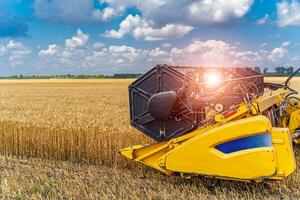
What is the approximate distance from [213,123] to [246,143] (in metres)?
0.61

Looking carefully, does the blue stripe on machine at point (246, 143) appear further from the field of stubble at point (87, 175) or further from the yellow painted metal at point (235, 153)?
the field of stubble at point (87, 175)

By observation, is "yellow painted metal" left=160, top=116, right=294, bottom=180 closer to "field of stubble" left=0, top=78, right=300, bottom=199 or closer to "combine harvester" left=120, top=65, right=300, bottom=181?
"combine harvester" left=120, top=65, right=300, bottom=181

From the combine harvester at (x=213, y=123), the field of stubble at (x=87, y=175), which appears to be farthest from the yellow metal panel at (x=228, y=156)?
the field of stubble at (x=87, y=175)

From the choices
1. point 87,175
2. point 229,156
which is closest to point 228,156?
point 229,156

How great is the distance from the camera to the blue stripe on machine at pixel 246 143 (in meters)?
3.88

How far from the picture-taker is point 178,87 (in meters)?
4.84

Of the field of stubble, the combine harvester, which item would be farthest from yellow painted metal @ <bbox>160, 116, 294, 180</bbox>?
the field of stubble

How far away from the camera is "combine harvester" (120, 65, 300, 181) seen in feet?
12.8

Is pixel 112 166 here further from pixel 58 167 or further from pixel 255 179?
pixel 255 179

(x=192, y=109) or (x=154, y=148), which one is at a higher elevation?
(x=192, y=109)

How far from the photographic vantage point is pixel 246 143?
12.9 ft

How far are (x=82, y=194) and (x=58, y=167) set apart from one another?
160cm

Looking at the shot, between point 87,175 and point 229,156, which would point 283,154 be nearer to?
point 229,156

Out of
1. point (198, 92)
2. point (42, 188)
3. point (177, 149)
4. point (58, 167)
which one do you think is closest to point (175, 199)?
point (177, 149)
